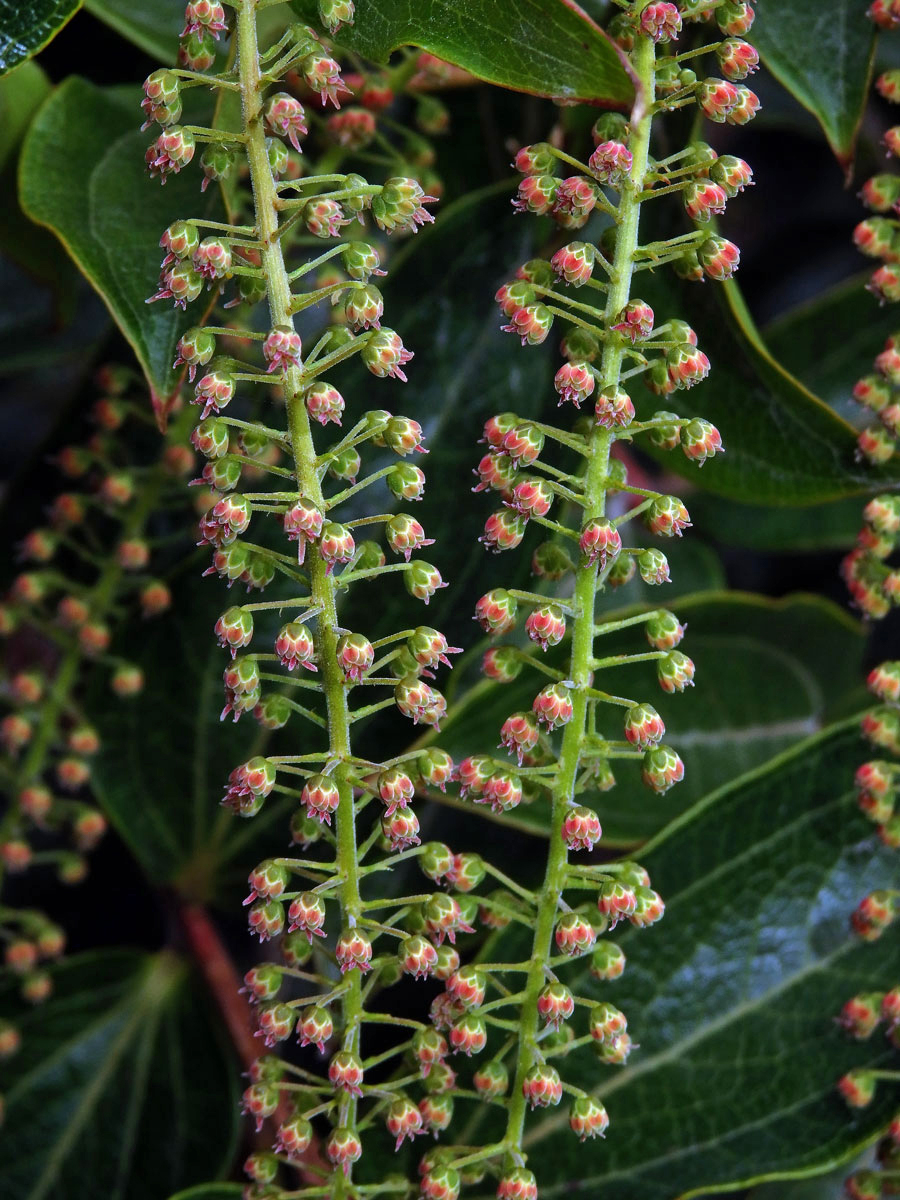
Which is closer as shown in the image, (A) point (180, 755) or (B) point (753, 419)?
(B) point (753, 419)

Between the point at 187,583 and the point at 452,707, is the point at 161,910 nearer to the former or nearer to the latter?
the point at 187,583

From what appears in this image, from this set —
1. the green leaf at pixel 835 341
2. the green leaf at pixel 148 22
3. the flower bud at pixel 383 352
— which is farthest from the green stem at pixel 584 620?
the green leaf at pixel 835 341

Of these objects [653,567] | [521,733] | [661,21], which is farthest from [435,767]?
[661,21]

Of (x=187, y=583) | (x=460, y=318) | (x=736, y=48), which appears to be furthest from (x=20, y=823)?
(x=736, y=48)

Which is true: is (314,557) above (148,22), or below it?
below

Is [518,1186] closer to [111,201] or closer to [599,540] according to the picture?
[599,540]
